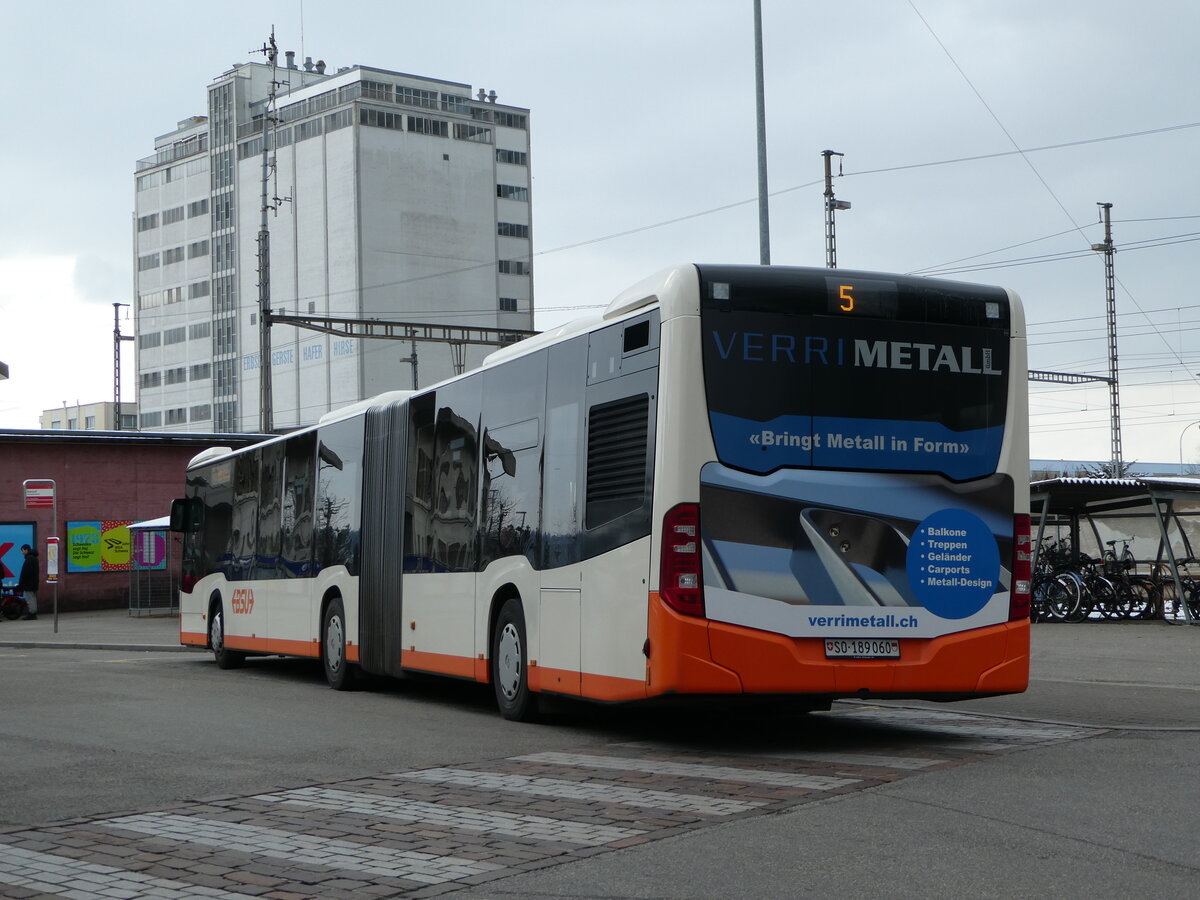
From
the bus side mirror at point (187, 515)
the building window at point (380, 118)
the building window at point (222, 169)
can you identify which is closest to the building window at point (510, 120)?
the building window at point (380, 118)

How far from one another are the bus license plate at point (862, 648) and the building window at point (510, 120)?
379 ft

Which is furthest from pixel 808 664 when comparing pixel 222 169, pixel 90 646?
pixel 222 169

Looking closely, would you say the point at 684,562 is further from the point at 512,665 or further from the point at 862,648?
the point at 512,665

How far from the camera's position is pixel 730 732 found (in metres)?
12.2

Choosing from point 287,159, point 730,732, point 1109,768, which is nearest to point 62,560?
point 730,732

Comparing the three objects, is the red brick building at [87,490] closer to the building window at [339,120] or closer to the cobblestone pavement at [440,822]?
the cobblestone pavement at [440,822]

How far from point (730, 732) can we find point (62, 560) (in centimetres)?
3380

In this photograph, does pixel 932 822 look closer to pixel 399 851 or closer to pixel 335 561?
pixel 399 851

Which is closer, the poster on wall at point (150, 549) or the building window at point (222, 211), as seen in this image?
the poster on wall at point (150, 549)

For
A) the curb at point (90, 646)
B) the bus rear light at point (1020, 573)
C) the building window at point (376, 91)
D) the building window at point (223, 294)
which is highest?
the building window at point (376, 91)

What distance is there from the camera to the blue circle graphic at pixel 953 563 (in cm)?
1084

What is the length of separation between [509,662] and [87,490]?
106ft

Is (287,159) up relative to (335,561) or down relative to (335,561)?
up

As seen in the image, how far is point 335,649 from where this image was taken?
17734 millimetres
